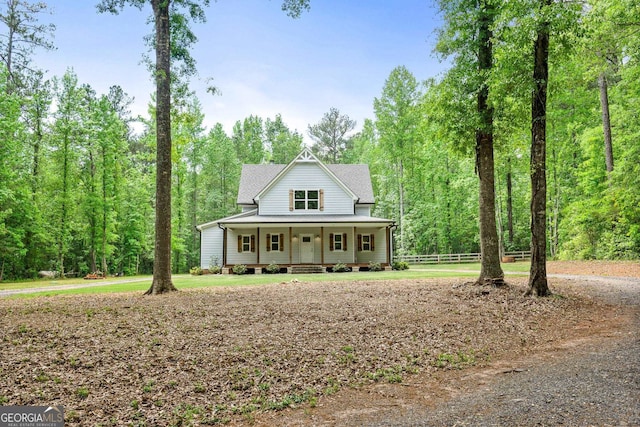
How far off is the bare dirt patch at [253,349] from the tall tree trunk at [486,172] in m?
1.75

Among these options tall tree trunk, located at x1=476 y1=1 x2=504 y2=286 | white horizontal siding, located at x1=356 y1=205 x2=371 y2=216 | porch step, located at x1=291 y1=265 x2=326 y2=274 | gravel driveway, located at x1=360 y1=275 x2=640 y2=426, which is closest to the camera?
gravel driveway, located at x1=360 y1=275 x2=640 y2=426

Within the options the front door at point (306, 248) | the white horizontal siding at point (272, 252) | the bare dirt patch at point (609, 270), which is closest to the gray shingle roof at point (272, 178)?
the white horizontal siding at point (272, 252)

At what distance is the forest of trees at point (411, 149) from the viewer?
10.5 meters

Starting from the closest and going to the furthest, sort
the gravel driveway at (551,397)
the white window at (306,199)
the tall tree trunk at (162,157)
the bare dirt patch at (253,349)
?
the gravel driveway at (551,397), the bare dirt patch at (253,349), the tall tree trunk at (162,157), the white window at (306,199)

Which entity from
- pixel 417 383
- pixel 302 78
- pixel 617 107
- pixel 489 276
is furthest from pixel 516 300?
pixel 302 78

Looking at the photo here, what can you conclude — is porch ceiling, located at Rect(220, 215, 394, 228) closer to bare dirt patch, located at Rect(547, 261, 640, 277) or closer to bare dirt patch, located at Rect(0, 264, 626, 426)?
bare dirt patch, located at Rect(547, 261, 640, 277)

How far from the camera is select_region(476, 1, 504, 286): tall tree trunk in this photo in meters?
11.0

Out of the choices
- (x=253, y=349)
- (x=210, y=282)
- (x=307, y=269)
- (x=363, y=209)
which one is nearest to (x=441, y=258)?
(x=363, y=209)

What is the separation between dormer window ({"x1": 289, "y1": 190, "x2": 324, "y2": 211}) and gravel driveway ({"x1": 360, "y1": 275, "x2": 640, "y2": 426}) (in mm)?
19785

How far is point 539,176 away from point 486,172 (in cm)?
206

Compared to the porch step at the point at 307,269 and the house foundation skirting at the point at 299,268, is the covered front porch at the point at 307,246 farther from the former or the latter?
the porch step at the point at 307,269

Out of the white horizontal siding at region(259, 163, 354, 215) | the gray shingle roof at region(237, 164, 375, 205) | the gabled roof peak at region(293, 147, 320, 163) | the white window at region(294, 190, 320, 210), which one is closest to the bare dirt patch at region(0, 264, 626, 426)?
the white horizontal siding at region(259, 163, 354, 215)

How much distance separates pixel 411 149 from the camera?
32906 millimetres

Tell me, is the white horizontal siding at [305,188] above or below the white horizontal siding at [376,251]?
above
